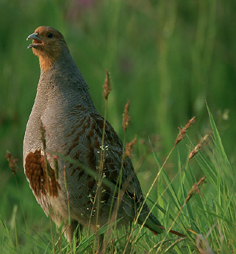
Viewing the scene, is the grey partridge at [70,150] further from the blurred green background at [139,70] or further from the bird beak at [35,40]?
the blurred green background at [139,70]

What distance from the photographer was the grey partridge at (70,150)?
265 centimetres

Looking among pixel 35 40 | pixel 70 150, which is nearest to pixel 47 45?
pixel 35 40

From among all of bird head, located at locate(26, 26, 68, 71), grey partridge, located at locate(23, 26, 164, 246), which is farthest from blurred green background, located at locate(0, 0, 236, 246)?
grey partridge, located at locate(23, 26, 164, 246)

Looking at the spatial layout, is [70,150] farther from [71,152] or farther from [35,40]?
[35,40]

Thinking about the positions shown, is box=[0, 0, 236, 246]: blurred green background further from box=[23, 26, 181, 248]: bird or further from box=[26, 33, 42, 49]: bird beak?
box=[23, 26, 181, 248]: bird

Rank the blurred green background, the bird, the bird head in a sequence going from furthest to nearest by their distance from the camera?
the blurred green background < the bird head < the bird

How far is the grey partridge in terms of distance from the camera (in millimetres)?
2654

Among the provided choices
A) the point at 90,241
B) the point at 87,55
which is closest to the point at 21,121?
the point at 87,55

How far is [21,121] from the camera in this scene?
5996mm

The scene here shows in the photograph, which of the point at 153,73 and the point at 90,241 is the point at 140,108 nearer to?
the point at 153,73

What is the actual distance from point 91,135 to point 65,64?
666 mm

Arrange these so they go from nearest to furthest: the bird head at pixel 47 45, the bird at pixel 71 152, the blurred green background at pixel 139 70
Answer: the bird at pixel 71 152
the bird head at pixel 47 45
the blurred green background at pixel 139 70

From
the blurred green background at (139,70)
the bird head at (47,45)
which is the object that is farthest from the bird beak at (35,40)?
the blurred green background at (139,70)

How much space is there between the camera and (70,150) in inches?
104
